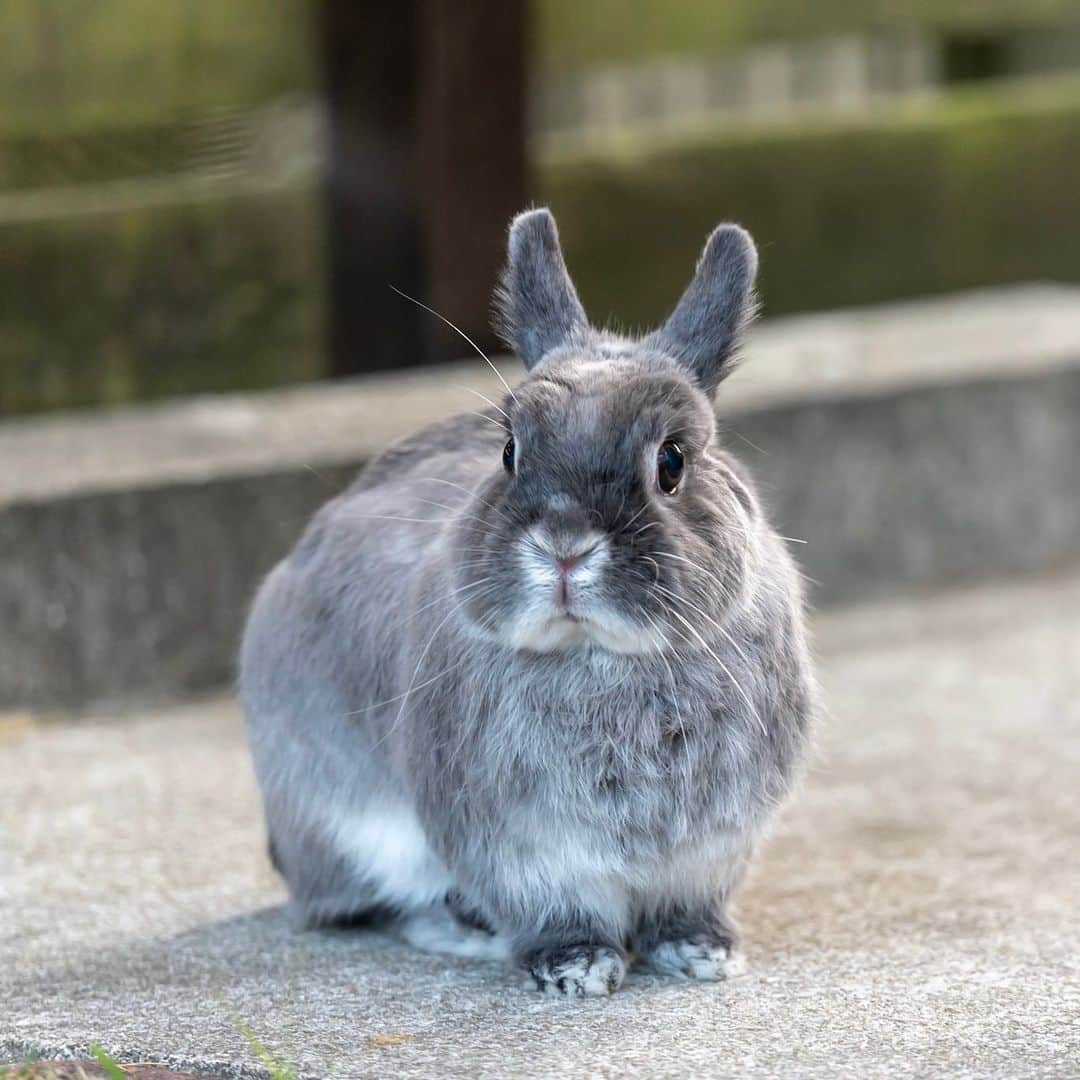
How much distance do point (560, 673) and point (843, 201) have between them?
14.3 ft

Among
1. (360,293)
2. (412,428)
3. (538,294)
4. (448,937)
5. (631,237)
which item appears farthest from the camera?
(631,237)

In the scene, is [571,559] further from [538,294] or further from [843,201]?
[843,201]

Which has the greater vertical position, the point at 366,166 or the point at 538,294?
the point at 366,166

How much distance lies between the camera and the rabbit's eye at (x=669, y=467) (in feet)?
9.77

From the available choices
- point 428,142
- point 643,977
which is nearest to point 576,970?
point 643,977

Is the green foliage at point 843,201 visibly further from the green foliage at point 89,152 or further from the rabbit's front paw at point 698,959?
the rabbit's front paw at point 698,959

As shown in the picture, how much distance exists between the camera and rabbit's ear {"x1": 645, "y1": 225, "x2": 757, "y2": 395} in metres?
3.21

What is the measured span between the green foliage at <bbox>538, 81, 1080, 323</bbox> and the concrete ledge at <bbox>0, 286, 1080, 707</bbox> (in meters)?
0.42

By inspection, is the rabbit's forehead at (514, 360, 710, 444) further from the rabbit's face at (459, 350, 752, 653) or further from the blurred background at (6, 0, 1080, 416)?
the blurred background at (6, 0, 1080, 416)

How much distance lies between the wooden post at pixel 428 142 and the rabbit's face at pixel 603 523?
118 inches

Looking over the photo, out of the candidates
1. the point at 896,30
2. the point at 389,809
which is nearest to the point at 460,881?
the point at 389,809

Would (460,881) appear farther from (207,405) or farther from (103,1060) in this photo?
(207,405)

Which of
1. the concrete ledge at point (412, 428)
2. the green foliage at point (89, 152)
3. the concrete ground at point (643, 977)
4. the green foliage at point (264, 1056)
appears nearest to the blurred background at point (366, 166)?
the green foliage at point (89, 152)

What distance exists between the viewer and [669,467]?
299 cm
